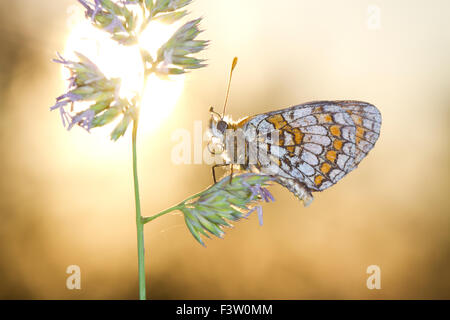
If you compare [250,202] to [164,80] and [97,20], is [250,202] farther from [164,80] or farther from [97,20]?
[97,20]

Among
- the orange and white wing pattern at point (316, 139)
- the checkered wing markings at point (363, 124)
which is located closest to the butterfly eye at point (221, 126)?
the orange and white wing pattern at point (316, 139)

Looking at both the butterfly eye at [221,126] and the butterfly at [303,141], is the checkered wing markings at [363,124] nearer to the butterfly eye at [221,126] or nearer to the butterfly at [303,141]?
the butterfly at [303,141]

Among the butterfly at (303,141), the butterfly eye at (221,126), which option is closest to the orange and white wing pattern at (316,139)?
the butterfly at (303,141)

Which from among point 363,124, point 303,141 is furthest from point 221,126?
point 363,124

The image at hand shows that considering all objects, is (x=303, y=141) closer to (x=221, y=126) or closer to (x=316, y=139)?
(x=316, y=139)

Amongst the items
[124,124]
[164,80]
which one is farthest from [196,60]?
[124,124]

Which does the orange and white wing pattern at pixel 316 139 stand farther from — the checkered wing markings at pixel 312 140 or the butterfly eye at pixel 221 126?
the butterfly eye at pixel 221 126

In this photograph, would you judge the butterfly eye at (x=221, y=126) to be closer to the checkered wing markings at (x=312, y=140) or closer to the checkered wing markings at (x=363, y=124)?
the checkered wing markings at (x=312, y=140)
